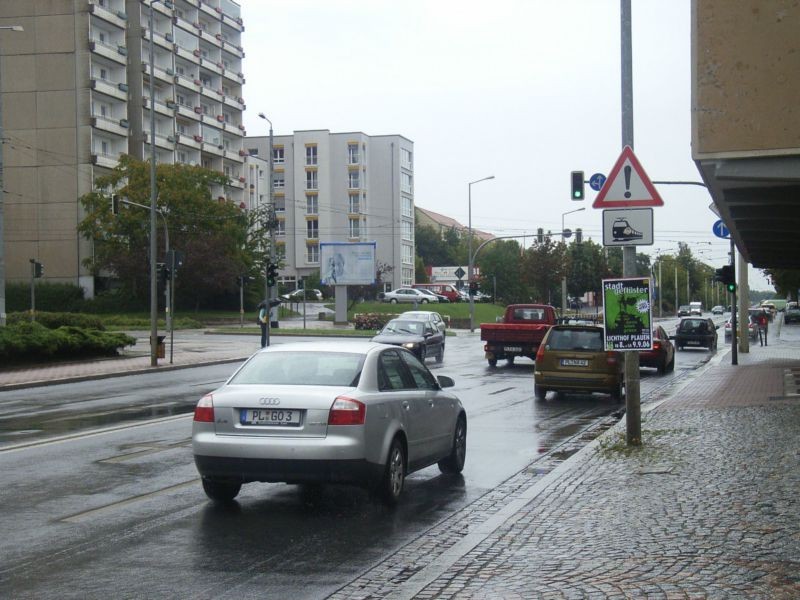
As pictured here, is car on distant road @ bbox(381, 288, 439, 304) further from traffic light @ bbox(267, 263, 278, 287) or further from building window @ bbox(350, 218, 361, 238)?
traffic light @ bbox(267, 263, 278, 287)

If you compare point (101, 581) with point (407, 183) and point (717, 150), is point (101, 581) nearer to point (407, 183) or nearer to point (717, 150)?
point (717, 150)

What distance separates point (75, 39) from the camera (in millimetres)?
69750

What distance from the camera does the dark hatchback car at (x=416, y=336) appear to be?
104 ft

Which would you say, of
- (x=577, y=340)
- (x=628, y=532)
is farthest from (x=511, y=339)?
(x=628, y=532)

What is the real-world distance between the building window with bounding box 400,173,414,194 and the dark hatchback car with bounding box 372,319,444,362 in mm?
80318

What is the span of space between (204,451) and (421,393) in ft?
7.82

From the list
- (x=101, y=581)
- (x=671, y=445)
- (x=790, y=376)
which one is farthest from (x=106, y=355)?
(x=101, y=581)

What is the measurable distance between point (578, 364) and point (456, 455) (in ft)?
Result: 31.6

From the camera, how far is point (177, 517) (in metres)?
8.42

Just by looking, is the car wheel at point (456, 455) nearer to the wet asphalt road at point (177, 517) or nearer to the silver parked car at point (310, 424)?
the wet asphalt road at point (177, 517)

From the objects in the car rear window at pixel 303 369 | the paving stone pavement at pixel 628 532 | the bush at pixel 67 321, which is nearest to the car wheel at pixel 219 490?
the car rear window at pixel 303 369

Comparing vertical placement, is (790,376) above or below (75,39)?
below

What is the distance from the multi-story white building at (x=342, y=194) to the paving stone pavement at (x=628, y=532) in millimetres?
101562

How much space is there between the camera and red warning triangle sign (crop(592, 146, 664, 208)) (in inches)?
483
